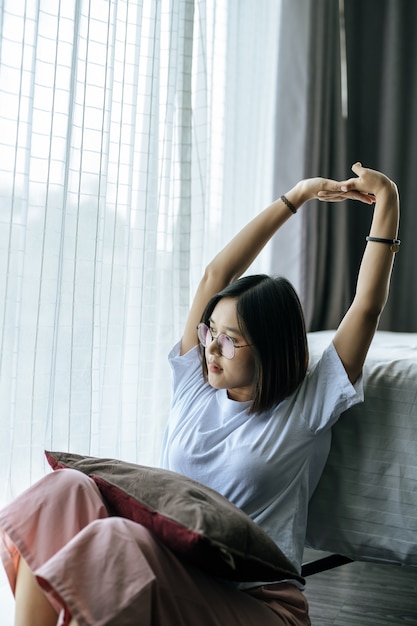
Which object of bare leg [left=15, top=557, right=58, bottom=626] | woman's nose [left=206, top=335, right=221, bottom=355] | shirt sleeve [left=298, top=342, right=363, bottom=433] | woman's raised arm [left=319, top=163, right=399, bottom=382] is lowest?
bare leg [left=15, top=557, right=58, bottom=626]

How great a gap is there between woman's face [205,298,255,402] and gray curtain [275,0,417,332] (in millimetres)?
1181

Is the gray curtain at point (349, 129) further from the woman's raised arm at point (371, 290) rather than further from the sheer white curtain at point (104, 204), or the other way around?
the woman's raised arm at point (371, 290)

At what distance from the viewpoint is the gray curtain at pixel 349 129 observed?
2547 mm

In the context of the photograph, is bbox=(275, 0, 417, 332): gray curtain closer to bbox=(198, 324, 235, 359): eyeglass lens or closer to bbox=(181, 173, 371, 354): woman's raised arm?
bbox=(181, 173, 371, 354): woman's raised arm

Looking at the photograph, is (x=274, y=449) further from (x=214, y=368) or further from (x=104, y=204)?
(x=104, y=204)

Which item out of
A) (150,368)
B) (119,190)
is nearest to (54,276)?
(119,190)

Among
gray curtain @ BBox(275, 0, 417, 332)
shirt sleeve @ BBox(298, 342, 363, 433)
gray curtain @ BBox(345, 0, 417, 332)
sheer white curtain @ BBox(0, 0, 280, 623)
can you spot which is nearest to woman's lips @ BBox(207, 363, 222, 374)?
shirt sleeve @ BBox(298, 342, 363, 433)

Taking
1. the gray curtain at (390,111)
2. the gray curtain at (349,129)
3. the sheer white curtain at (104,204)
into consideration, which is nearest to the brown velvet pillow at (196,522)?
the sheer white curtain at (104,204)

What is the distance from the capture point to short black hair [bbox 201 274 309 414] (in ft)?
4.56

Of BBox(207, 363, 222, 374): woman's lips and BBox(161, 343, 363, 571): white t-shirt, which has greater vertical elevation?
BBox(207, 363, 222, 374): woman's lips

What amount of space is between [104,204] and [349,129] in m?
1.41

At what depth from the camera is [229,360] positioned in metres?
1.40

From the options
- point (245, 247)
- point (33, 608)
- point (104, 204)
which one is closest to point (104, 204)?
point (104, 204)

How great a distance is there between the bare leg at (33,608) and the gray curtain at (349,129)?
1699 mm
